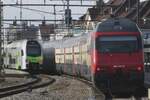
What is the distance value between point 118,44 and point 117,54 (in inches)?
16.9

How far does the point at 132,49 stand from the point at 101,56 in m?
1.28

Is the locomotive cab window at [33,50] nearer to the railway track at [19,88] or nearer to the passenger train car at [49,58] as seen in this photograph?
the passenger train car at [49,58]

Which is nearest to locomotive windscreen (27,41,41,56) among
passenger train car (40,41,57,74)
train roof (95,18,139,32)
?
passenger train car (40,41,57,74)

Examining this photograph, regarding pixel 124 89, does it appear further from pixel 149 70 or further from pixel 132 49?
pixel 149 70

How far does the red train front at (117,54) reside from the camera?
2247 cm

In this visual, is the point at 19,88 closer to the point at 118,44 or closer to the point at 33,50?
the point at 118,44

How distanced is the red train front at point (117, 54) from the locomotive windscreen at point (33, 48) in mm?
26897

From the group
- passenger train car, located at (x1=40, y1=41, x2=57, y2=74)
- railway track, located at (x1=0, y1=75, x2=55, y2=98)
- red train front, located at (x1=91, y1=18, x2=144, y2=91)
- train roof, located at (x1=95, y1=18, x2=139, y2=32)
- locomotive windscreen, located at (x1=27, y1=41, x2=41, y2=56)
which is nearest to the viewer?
red train front, located at (x1=91, y1=18, x2=144, y2=91)

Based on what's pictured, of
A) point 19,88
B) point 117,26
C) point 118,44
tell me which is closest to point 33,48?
point 19,88

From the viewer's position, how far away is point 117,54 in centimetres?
2284

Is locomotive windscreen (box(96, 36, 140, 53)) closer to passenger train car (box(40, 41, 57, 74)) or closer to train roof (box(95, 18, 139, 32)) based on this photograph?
train roof (box(95, 18, 139, 32))

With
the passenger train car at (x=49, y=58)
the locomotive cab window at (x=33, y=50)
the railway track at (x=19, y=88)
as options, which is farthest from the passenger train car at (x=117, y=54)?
the passenger train car at (x=49, y=58)

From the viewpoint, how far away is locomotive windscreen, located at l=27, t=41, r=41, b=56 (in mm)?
50156

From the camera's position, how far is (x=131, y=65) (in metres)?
22.6
